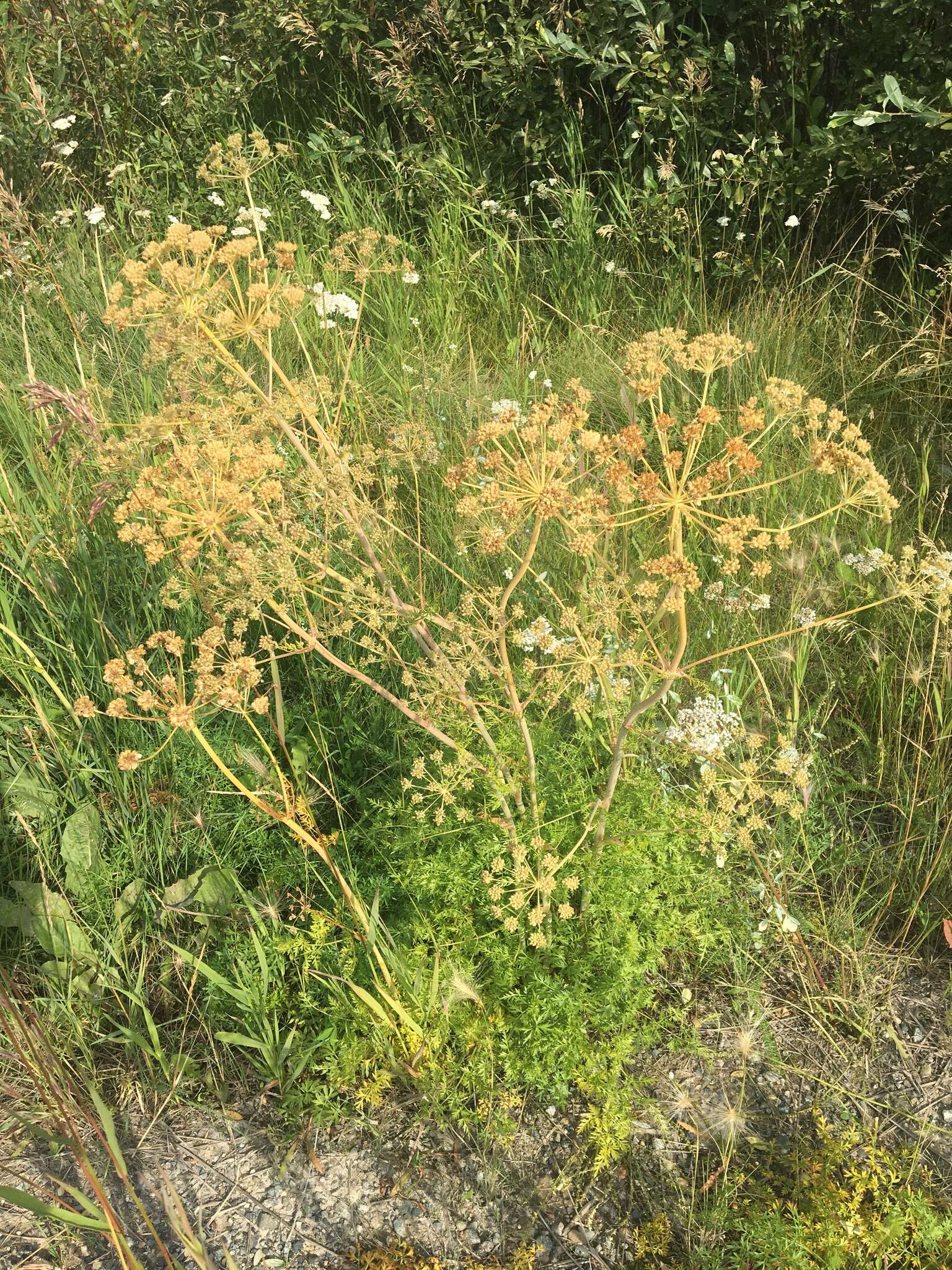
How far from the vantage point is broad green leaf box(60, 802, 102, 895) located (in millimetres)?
2365

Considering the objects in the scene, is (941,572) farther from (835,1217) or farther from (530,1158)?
(530,1158)

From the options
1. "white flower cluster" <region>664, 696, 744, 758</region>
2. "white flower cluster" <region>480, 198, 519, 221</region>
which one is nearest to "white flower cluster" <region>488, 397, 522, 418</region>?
"white flower cluster" <region>664, 696, 744, 758</region>

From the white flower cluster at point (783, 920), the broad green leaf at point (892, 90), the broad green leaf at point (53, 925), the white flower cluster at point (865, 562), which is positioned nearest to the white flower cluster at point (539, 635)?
the white flower cluster at point (865, 562)

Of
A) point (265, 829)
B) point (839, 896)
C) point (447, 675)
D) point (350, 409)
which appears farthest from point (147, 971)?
point (350, 409)

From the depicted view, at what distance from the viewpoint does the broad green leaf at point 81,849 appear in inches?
93.1

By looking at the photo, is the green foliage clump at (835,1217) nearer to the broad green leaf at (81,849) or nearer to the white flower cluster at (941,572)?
the white flower cluster at (941,572)

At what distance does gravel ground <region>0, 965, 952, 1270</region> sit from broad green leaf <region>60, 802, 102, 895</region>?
55cm

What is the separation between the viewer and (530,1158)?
2066 mm

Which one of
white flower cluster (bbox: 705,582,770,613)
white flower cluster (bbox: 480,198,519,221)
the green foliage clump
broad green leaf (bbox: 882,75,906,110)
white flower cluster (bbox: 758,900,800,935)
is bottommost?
the green foliage clump

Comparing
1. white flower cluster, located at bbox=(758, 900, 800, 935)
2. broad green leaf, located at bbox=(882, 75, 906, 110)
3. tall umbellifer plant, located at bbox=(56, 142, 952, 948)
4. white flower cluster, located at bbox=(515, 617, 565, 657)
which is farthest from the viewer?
broad green leaf, located at bbox=(882, 75, 906, 110)

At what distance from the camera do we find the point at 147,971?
235 centimetres

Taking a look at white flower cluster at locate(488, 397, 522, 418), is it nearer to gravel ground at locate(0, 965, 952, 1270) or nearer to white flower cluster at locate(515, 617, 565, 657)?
white flower cluster at locate(515, 617, 565, 657)

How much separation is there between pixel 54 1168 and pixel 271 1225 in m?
0.52

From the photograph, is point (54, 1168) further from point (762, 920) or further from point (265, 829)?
point (762, 920)
